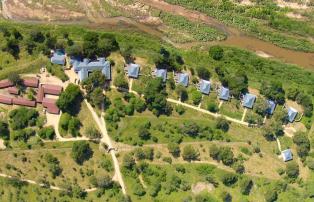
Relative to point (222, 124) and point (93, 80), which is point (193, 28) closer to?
point (222, 124)

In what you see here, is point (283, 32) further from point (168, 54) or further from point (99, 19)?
point (99, 19)

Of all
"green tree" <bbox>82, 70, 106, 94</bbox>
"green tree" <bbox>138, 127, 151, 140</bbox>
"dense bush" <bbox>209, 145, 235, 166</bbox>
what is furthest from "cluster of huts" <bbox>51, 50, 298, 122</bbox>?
"green tree" <bbox>138, 127, 151, 140</bbox>

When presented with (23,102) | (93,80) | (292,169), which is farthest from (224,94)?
(23,102)

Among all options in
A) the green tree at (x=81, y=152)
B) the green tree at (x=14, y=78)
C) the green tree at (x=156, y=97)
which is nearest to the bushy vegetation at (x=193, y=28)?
the green tree at (x=156, y=97)

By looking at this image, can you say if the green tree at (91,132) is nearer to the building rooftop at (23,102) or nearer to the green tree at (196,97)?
the building rooftop at (23,102)

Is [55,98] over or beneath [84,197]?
over

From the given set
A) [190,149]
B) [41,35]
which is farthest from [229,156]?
[41,35]
